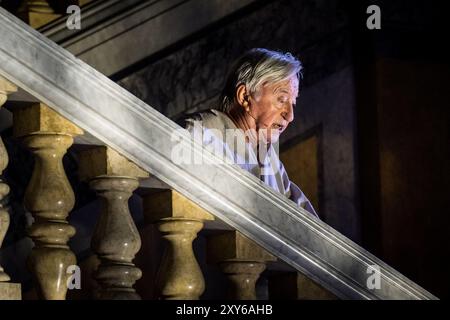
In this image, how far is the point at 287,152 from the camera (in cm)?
745

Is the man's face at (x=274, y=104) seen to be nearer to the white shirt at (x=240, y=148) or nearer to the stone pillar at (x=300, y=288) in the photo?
the white shirt at (x=240, y=148)

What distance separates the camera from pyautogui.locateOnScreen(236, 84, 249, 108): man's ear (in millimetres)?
5371

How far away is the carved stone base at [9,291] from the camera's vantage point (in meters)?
3.35

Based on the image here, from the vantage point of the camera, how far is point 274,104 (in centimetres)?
534

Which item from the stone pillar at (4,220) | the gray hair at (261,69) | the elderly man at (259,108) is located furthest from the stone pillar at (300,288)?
the gray hair at (261,69)

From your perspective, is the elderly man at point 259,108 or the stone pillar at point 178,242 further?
the elderly man at point 259,108

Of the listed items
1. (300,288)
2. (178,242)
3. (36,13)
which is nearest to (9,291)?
(178,242)

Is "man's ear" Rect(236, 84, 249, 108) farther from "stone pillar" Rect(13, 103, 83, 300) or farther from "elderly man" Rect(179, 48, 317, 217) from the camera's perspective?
"stone pillar" Rect(13, 103, 83, 300)

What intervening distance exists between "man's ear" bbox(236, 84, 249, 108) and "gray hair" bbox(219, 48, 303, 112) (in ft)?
0.05

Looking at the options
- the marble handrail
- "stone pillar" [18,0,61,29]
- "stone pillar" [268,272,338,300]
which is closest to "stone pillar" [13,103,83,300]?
the marble handrail

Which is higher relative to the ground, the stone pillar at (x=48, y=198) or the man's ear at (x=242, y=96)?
the man's ear at (x=242, y=96)

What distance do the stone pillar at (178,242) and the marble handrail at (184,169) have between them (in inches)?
1.4
